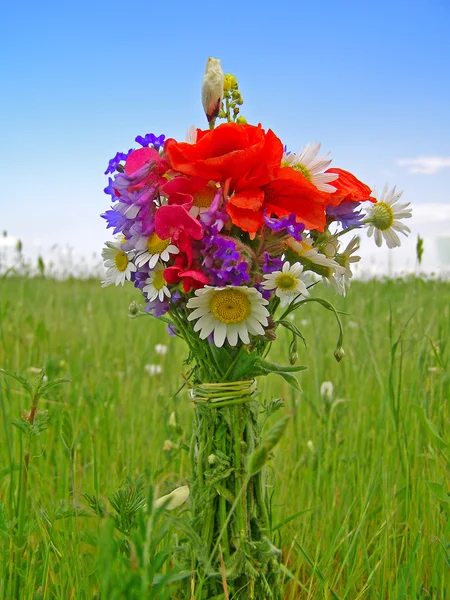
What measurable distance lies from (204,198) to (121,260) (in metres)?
0.19

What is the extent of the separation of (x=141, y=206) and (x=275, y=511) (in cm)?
96

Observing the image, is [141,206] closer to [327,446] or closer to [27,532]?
[27,532]

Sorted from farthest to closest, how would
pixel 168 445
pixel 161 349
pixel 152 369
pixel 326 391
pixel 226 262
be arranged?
pixel 161 349
pixel 152 369
pixel 326 391
pixel 168 445
pixel 226 262

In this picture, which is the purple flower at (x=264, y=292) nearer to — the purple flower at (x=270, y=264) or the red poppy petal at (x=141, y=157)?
the purple flower at (x=270, y=264)

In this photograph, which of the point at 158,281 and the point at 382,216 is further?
the point at 382,216

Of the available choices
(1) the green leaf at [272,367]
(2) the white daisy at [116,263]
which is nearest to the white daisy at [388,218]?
(1) the green leaf at [272,367]

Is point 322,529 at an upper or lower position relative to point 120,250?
lower

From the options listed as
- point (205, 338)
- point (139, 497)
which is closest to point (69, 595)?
point (139, 497)

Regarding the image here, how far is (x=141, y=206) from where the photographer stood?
3.12ft

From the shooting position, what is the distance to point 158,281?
97cm

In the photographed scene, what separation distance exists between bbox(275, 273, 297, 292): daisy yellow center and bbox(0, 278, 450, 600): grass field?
1.19 feet

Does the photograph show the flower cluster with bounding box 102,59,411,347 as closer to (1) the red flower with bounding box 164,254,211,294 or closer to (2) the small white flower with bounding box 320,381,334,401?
(1) the red flower with bounding box 164,254,211,294

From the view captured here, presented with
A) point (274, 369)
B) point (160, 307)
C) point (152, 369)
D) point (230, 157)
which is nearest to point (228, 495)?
point (274, 369)

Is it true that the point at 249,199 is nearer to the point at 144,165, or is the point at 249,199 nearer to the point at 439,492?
the point at 144,165
